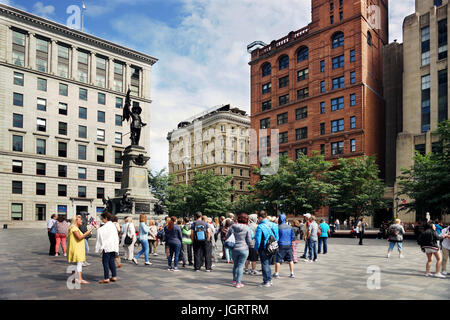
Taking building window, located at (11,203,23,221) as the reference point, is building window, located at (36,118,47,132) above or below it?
above

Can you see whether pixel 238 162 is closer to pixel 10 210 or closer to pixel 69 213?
pixel 69 213

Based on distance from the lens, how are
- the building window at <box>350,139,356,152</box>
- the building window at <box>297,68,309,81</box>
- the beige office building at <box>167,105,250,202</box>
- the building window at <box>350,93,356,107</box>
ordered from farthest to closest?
1. the beige office building at <box>167,105,250,202</box>
2. the building window at <box>297,68,309,81</box>
3. the building window at <box>350,93,356,107</box>
4. the building window at <box>350,139,356,152</box>

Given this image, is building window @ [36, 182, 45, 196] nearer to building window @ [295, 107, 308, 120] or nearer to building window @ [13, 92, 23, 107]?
Answer: building window @ [13, 92, 23, 107]

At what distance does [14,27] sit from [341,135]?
50568 millimetres

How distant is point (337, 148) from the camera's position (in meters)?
52.3

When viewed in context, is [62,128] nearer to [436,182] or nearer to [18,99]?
[18,99]

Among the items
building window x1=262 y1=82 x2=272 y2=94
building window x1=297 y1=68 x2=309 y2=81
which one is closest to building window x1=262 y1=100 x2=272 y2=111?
building window x1=262 y1=82 x2=272 y2=94

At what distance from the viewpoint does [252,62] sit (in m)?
66.5

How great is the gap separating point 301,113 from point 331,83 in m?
6.77

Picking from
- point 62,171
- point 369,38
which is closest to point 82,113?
point 62,171

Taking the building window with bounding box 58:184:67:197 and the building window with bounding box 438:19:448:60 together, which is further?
the building window with bounding box 58:184:67:197

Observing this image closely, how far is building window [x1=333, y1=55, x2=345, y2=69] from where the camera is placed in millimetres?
53219

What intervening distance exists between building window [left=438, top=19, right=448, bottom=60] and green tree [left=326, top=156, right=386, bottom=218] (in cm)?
1856

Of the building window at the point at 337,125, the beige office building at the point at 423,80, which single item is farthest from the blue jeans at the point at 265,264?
the building window at the point at 337,125
